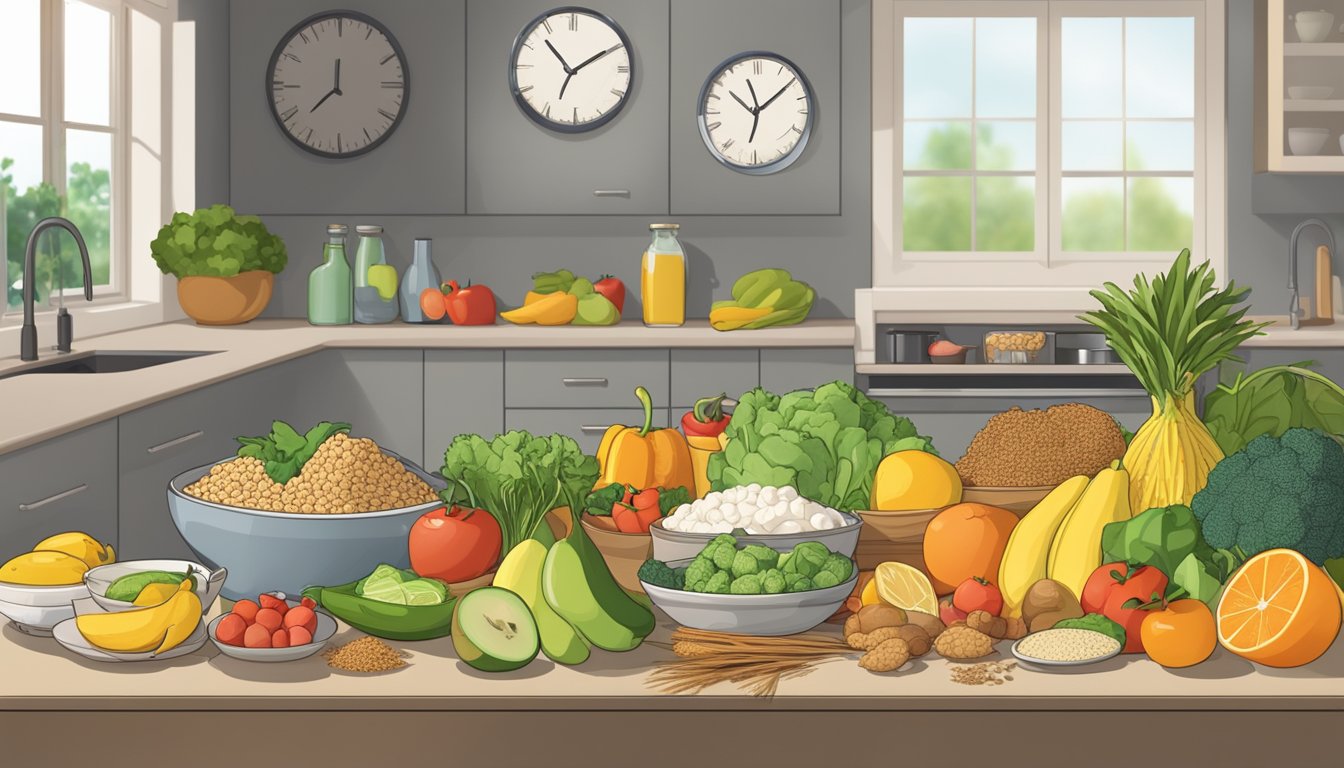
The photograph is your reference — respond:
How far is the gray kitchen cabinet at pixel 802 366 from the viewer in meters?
4.47

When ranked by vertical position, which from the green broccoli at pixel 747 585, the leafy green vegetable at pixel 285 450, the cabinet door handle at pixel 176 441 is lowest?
the green broccoli at pixel 747 585

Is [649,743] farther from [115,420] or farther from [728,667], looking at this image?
[115,420]

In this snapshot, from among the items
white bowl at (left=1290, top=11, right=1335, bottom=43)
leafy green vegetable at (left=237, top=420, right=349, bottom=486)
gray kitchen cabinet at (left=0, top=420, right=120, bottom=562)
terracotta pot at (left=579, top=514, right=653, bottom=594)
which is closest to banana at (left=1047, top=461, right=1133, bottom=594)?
terracotta pot at (left=579, top=514, right=653, bottom=594)

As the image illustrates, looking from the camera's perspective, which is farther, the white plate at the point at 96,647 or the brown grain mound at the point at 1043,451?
the brown grain mound at the point at 1043,451

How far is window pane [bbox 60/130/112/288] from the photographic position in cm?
437

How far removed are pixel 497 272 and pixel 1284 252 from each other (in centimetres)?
293

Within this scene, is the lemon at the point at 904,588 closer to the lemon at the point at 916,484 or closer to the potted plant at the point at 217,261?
the lemon at the point at 916,484

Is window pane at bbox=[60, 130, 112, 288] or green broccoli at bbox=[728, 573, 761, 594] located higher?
window pane at bbox=[60, 130, 112, 288]

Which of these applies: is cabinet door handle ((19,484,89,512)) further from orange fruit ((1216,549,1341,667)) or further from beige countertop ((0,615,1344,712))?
orange fruit ((1216,549,1341,667))

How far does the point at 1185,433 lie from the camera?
1583mm

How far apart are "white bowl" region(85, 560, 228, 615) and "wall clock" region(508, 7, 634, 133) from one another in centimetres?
391

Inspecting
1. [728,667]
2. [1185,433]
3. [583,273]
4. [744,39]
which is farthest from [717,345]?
[728,667]

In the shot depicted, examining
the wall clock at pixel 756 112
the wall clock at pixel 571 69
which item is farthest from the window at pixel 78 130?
the wall clock at pixel 756 112

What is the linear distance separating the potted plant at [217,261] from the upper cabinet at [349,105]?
50 cm
